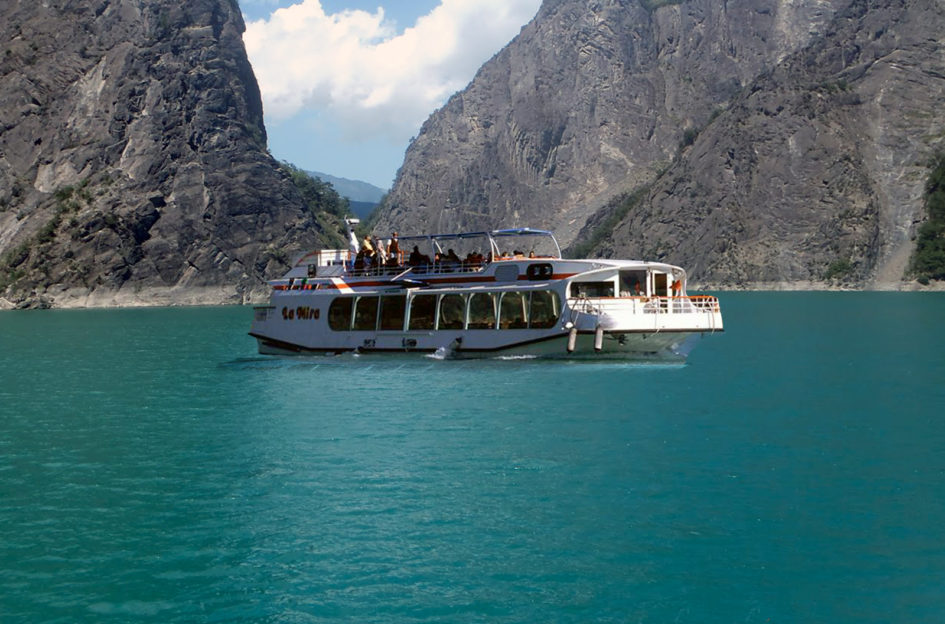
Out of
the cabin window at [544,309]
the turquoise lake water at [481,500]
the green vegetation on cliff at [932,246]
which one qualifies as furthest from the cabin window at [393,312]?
the green vegetation on cliff at [932,246]

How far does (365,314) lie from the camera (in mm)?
54219

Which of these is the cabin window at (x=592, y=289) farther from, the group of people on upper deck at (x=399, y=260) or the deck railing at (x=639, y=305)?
the group of people on upper deck at (x=399, y=260)

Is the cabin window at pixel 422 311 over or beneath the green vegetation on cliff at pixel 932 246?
beneath

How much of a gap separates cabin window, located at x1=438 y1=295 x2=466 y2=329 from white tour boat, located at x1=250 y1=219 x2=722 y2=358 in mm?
54

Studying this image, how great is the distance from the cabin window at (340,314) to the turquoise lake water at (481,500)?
1129 centimetres

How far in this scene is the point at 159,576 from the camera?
17.0 metres

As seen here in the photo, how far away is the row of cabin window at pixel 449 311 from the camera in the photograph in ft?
158

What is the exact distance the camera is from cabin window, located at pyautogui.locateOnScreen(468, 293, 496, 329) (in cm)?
4972

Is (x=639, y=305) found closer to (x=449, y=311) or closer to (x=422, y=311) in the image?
(x=449, y=311)

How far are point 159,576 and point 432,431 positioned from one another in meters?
14.4

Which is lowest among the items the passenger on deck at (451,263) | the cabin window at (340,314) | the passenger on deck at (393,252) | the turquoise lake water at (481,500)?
the turquoise lake water at (481,500)

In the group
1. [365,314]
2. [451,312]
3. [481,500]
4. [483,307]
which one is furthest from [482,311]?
[481,500]

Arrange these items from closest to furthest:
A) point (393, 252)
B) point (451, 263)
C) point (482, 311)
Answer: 1. point (482, 311)
2. point (451, 263)
3. point (393, 252)

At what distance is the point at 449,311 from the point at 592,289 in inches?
325
